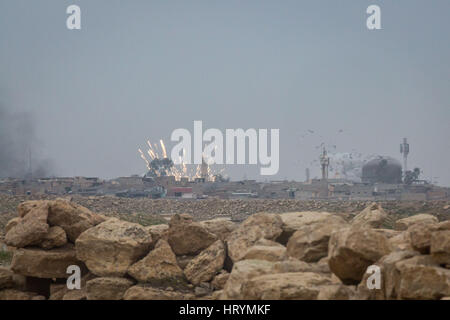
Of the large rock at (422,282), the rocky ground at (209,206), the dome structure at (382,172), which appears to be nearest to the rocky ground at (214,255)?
the large rock at (422,282)

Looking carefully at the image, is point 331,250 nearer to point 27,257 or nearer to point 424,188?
point 27,257

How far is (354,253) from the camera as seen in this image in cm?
920

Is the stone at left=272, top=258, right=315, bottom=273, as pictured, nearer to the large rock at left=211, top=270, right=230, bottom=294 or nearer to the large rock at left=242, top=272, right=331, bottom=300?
the large rock at left=242, top=272, right=331, bottom=300

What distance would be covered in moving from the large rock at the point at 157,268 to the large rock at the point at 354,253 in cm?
391

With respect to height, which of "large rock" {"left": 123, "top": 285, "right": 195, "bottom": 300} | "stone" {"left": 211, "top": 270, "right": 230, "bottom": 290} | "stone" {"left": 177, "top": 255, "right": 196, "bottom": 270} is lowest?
"large rock" {"left": 123, "top": 285, "right": 195, "bottom": 300}

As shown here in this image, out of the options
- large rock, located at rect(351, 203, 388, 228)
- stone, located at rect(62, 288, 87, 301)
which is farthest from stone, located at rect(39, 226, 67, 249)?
large rock, located at rect(351, 203, 388, 228)

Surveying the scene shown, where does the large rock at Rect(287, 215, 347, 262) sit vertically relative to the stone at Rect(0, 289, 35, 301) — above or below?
above

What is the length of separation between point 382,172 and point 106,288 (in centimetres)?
8472

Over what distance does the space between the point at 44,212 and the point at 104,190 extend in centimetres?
6615

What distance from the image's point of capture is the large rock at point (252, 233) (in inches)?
487

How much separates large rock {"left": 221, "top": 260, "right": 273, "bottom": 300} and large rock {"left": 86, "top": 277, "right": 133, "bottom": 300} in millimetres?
2880

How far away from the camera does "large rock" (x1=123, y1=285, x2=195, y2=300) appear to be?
11.4 metres
